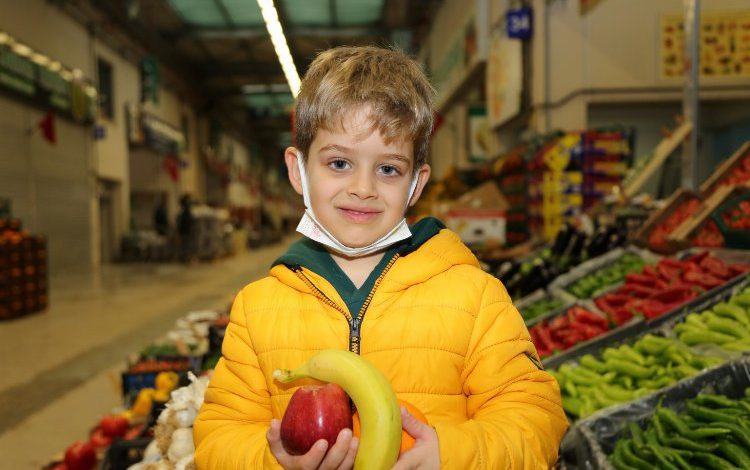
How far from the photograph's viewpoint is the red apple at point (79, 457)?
3.39 m

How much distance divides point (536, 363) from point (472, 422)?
274mm

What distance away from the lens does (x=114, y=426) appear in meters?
3.63

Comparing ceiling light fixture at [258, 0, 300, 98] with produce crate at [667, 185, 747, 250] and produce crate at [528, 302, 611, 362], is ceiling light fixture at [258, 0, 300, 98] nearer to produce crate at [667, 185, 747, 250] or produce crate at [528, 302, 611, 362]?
produce crate at [667, 185, 747, 250]

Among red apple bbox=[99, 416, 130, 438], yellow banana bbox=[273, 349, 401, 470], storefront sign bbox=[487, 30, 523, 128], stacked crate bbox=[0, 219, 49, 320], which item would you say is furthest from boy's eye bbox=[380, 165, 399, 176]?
storefront sign bbox=[487, 30, 523, 128]

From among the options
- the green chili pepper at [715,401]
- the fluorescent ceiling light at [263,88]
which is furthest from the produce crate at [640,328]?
Result: the fluorescent ceiling light at [263,88]

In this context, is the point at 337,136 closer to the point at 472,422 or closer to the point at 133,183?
the point at 472,422

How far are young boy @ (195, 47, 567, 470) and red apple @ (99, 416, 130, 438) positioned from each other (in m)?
2.36

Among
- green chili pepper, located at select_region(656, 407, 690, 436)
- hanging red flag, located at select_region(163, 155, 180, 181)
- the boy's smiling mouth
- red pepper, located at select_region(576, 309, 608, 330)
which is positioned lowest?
green chili pepper, located at select_region(656, 407, 690, 436)

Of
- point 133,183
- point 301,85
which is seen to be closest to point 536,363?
point 301,85

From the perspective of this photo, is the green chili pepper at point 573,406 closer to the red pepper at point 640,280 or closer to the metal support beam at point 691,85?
the red pepper at point 640,280

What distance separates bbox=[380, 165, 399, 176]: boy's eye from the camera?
1.54 m

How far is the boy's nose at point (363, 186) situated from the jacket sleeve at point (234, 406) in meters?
0.42

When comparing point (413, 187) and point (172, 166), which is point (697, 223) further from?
point (172, 166)

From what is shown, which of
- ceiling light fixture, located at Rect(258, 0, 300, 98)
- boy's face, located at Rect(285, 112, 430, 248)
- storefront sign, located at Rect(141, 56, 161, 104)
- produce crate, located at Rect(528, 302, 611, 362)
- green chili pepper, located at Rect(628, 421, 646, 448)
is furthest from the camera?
storefront sign, located at Rect(141, 56, 161, 104)
